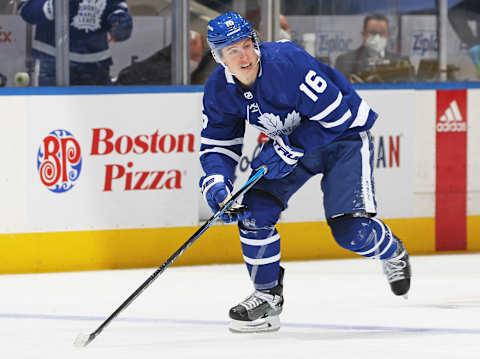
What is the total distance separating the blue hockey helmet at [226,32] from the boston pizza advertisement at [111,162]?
1.68m

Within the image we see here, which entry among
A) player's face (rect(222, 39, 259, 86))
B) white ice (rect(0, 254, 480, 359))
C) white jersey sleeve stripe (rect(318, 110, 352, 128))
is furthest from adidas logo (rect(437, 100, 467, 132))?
player's face (rect(222, 39, 259, 86))

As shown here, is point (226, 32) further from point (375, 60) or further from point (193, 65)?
point (375, 60)

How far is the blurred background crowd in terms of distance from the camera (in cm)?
473

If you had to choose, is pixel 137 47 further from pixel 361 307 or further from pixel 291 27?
pixel 361 307

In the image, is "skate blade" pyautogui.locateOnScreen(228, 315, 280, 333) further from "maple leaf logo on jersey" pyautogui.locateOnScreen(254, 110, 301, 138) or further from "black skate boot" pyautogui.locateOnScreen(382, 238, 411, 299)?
"maple leaf logo on jersey" pyautogui.locateOnScreen(254, 110, 301, 138)

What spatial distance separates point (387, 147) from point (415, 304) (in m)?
1.40

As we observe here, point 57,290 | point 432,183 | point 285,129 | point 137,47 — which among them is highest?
point 137,47

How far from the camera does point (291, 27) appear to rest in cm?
514

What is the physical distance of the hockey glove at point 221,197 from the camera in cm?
331

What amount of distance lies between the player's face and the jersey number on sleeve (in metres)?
0.17

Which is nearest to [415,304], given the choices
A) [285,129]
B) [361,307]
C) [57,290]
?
[361,307]

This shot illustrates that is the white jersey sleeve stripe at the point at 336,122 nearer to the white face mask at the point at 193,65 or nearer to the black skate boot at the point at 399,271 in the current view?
the black skate boot at the point at 399,271

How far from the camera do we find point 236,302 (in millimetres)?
4047

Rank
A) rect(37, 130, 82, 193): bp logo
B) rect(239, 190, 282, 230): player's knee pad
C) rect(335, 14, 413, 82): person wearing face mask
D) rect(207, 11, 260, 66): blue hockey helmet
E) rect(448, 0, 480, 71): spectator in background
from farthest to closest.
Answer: rect(448, 0, 480, 71): spectator in background < rect(335, 14, 413, 82): person wearing face mask < rect(37, 130, 82, 193): bp logo < rect(239, 190, 282, 230): player's knee pad < rect(207, 11, 260, 66): blue hockey helmet
